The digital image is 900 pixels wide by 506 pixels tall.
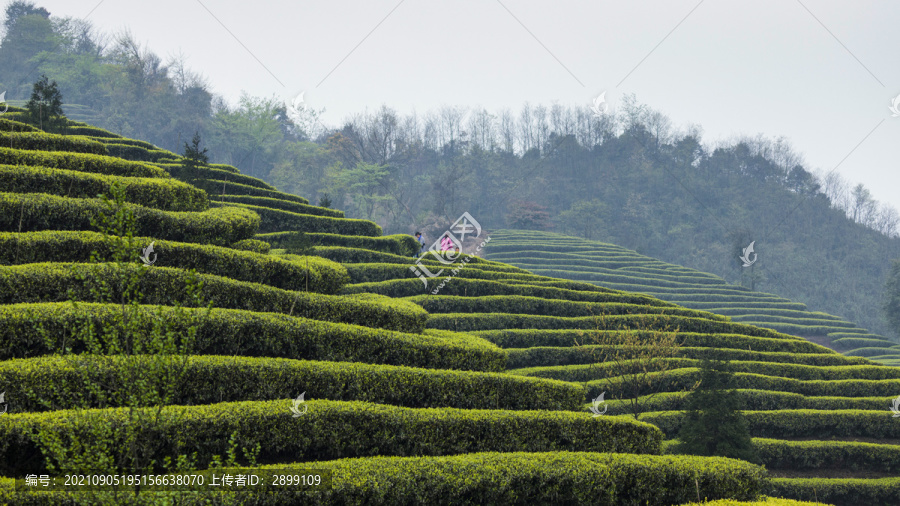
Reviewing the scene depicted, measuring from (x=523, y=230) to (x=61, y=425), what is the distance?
6004 centimetres

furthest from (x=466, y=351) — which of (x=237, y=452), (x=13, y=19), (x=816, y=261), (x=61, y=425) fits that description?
(x=13, y=19)

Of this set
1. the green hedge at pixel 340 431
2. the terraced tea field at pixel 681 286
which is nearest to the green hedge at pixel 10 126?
the green hedge at pixel 340 431

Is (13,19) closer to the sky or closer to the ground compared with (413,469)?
closer to the sky

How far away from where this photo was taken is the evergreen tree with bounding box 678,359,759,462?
13069 mm

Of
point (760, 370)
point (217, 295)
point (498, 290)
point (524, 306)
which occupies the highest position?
point (498, 290)

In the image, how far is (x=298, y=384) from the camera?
28.4 ft


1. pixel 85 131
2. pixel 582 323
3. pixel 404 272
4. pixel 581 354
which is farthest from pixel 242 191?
pixel 581 354

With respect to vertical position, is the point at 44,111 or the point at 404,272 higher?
the point at 44,111

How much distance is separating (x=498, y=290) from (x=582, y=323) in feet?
11.3

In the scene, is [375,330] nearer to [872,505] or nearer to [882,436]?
[872,505]

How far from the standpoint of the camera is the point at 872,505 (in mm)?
15641

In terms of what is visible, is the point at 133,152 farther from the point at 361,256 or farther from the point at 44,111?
the point at 361,256

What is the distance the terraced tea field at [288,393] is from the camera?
6.13 metres

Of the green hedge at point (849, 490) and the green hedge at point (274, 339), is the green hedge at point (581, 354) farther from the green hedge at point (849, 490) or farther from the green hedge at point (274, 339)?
the green hedge at point (274, 339)
